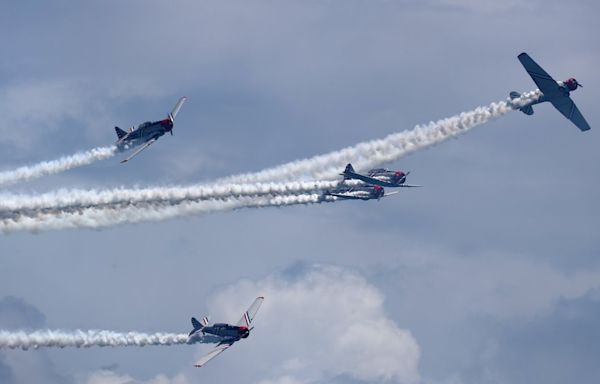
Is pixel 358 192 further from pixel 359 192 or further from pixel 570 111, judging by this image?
pixel 570 111

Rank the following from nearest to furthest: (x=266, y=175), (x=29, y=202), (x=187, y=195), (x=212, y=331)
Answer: (x=29, y=202), (x=187, y=195), (x=266, y=175), (x=212, y=331)

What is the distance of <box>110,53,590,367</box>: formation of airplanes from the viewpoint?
114m

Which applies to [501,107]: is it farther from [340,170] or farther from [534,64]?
[340,170]

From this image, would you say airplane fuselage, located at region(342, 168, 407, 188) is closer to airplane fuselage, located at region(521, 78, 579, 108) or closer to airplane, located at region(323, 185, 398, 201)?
airplane, located at region(323, 185, 398, 201)

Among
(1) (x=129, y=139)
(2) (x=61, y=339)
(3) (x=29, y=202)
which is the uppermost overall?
(1) (x=129, y=139)

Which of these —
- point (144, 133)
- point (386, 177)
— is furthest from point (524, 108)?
point (144, 133)

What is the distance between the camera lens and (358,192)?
411ft

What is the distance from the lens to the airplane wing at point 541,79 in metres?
119

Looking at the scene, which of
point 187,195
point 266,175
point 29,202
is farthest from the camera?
point 266,175

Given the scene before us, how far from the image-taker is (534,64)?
118938 millimetres

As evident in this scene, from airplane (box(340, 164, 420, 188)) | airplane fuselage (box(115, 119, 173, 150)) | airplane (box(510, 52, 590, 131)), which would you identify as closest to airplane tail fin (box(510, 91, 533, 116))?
airplane (box(510, 52, 590, 131))

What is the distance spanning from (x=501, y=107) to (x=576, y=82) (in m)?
9.29

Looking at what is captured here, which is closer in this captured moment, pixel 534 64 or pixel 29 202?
pixel 29 202

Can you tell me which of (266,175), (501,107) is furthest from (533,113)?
(266,175)
